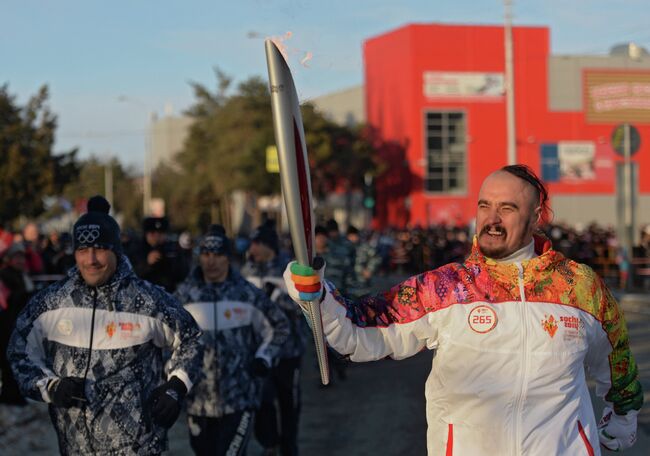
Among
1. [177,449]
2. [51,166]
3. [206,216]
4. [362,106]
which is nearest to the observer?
[177,449]

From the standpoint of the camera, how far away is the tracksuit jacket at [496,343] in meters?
3.42

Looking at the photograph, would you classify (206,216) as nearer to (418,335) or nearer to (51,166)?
(51,166)

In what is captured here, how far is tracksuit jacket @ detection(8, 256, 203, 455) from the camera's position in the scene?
4.52m

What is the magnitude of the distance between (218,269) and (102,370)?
1899mm

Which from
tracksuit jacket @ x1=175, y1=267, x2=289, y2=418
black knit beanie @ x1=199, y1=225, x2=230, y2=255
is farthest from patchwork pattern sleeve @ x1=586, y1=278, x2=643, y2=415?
black knit beanie @ x1=199, y1=225, x2=230, y2=255

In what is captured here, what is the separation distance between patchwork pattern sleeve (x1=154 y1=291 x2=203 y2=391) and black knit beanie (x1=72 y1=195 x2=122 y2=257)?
1.15 ft

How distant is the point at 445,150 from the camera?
178 ft

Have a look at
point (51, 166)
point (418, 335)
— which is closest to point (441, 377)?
point (418, 335)

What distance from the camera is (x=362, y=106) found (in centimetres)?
5934

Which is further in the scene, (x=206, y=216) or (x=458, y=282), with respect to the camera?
(x=206, y=216)

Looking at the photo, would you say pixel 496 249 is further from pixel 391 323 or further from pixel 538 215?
pixel 391 323

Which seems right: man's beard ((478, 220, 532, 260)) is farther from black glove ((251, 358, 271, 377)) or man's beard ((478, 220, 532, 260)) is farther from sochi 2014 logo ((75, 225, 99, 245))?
black glove ((251, 358, 271, 377))

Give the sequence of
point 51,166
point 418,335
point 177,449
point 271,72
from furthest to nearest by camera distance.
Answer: point 51,166 → point 177,449 → point 418,335 → point 271,72

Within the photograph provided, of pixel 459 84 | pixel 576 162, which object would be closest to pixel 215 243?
pixel 459 84
